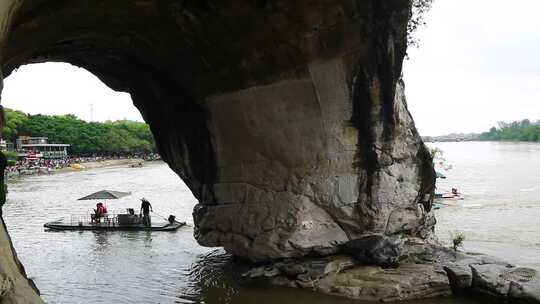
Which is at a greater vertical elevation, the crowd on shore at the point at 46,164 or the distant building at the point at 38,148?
the distant building at the point at 38,148

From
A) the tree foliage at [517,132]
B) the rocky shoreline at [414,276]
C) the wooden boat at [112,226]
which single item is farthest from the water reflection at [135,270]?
the tree foliage at [517,132]

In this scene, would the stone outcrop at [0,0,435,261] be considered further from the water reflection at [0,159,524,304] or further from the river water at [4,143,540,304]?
the river water at [4,143,540,304]

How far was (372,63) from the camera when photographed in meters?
11.0

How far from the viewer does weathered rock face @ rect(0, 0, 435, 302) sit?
33.9ft

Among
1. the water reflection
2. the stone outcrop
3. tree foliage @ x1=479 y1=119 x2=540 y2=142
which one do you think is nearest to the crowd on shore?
the water reflection

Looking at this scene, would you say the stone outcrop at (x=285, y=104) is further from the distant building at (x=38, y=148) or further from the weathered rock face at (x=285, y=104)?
the distant building at (x=38, y=148)

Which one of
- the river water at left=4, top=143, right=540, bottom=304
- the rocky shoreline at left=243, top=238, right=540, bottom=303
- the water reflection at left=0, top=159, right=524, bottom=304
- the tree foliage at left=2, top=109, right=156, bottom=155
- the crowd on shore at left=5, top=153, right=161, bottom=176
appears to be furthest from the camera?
the tree foliage at left=2, top=109, right=156, bottom=155

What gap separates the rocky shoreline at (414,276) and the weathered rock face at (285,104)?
15.6 inches

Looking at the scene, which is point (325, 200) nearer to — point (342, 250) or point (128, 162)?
point (342, 250)

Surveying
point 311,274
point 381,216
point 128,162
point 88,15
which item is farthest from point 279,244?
point 128,162

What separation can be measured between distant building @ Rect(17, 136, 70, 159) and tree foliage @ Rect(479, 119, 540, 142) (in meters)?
94.2

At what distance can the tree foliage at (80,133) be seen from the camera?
69312mm

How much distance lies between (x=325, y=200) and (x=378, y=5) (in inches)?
165

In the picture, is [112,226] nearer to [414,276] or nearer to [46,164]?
[414,276]
